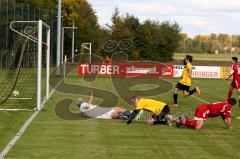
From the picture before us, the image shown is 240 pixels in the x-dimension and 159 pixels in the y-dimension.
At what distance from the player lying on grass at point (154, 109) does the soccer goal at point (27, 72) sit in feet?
14.9

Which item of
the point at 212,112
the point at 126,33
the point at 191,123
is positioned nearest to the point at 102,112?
the point at 191,123

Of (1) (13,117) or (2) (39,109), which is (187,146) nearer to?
(1) (13,117)

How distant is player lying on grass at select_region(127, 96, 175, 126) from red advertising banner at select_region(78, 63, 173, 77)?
3049 cm

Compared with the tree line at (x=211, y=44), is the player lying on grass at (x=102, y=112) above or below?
below

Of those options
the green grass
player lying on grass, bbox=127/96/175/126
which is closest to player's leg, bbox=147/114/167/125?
player lying on grass, bbox=127/96/175/126

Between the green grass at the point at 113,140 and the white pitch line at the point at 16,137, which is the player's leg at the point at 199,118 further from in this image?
the white pitch line at the point at 16,137

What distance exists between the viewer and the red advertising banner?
45.6 meters

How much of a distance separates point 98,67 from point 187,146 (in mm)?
34160

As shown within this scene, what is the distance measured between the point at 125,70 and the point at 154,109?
106ft

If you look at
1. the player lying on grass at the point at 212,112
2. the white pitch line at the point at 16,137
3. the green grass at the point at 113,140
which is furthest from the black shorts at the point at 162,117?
the white pitch line at the point at 16,137

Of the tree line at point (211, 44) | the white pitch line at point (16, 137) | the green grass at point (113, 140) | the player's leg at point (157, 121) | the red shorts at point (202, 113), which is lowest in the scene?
the green grass at point (113, 140)

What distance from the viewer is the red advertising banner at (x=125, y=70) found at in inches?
1795

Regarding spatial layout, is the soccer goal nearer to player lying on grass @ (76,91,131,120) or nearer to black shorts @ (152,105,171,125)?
player lying on grass @ (76,91,131,120)

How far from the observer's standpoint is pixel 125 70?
1837 inches
